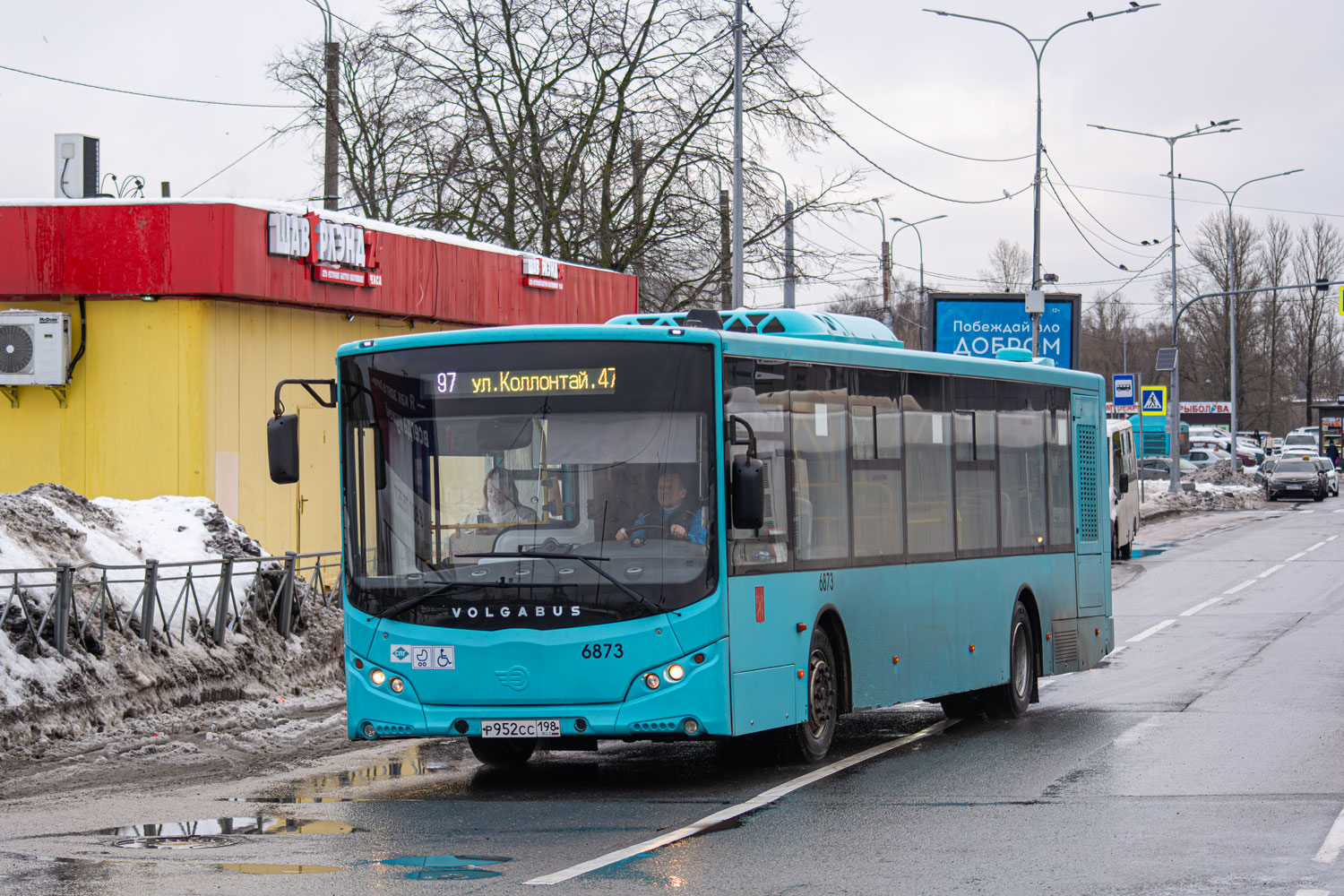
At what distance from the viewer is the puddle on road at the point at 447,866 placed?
7164mm

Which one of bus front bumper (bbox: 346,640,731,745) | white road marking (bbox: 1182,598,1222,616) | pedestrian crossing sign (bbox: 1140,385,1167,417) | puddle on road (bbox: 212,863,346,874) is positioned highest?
pedestrian crossing sign (bbox: 1140,385,1167,417)

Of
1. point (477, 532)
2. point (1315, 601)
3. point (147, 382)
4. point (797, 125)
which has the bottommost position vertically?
point (1315, 601)

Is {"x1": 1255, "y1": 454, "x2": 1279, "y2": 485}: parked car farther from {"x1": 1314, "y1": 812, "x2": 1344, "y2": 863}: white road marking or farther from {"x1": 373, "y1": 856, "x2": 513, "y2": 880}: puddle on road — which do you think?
{"x1": 373, "y1": 856, "x2": 513, "y2": 880}: puddle on road

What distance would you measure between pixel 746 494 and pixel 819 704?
2035 millimetres

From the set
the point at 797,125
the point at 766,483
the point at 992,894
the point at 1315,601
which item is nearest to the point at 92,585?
the point at 766,483

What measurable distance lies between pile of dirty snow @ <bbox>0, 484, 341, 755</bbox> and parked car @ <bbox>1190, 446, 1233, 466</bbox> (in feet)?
221

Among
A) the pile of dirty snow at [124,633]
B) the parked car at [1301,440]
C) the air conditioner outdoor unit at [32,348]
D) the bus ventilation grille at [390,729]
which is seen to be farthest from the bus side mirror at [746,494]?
the parked car at [1301,440]

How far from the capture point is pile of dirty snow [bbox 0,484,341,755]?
38.1 ft

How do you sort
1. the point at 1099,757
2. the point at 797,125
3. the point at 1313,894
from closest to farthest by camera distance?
the point at 1313,894 < the point at 1099,757 < the point at 797,125

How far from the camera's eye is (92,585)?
12.9 m

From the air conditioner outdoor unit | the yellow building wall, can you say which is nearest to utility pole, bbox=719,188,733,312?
the yellow building wall

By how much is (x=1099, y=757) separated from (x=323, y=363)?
12153 millimetres

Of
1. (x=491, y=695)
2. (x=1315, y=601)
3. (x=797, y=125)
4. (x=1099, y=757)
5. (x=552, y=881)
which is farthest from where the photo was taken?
(x=797, y=125)

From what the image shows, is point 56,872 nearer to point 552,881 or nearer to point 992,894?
point 552,881
